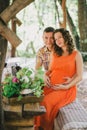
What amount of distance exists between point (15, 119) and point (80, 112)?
0.80 metres

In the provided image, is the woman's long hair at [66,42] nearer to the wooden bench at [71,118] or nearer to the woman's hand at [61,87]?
the woman's hand at [61,87]

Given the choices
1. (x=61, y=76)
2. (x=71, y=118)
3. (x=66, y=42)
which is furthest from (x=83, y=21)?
(x=71, y=118)

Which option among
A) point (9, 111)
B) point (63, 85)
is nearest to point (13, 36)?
point (9, 111)

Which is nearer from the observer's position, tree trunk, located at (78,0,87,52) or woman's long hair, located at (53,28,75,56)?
woman's long hair, located at (53,28,75,56)

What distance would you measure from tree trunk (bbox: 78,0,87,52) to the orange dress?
9161 millimetres

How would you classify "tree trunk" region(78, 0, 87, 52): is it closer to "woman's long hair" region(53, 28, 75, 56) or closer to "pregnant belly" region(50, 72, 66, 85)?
"woman's long hair" region(53, 28, 75, 56)

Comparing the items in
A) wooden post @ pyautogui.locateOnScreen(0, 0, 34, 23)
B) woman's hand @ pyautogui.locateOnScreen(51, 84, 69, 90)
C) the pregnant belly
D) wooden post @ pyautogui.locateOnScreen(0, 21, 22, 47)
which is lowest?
woman's hand @ pyautogui.locateOnScreen(51, 84, 69, 90)

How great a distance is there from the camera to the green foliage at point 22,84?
3.42 metres

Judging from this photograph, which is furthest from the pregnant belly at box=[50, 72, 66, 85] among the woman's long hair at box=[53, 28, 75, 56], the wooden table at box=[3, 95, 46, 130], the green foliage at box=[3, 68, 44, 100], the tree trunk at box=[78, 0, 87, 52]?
the tree trunk at box=[78, 0, 87, 52]

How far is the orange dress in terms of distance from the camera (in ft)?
12.8

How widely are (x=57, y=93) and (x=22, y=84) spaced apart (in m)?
0.66

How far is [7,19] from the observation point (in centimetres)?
293

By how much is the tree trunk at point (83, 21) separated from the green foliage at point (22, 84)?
32.1ft

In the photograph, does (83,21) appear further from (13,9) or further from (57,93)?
(13,9)
